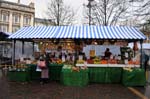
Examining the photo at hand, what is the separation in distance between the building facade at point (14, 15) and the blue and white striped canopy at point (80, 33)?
66.1 meters

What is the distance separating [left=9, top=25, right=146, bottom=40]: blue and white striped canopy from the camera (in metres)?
18.2

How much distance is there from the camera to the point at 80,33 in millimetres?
19219

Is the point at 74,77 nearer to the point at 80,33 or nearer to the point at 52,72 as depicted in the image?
the point at 52,72

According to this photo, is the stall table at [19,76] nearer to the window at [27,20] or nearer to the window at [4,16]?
the window at [4,16]

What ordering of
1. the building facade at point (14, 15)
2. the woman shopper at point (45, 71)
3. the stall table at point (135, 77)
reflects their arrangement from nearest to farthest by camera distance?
the stall table at point (135, 77) → the woman shopper at point (45, 71) → the building facade at point (14, 15)

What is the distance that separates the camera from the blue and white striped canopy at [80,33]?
18250 mm

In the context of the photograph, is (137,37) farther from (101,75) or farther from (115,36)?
(101,75)

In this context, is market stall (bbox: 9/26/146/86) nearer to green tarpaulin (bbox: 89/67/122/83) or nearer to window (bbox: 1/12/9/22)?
green tarpaulin (bbox: 89/67/122/83)

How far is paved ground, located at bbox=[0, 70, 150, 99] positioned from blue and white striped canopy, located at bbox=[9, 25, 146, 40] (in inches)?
103

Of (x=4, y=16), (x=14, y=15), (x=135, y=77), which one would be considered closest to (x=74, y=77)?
(x=135, y=77)

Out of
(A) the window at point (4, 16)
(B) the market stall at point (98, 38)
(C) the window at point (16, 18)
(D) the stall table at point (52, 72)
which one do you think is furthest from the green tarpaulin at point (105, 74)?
(C) the window at point (16, 18)

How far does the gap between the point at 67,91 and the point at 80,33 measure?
505cm

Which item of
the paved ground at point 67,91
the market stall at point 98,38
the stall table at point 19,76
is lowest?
the paved ground at point 67,91

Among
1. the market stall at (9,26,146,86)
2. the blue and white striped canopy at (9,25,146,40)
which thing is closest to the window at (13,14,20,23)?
the blue and white striped canopy at (9,25,146,40)
